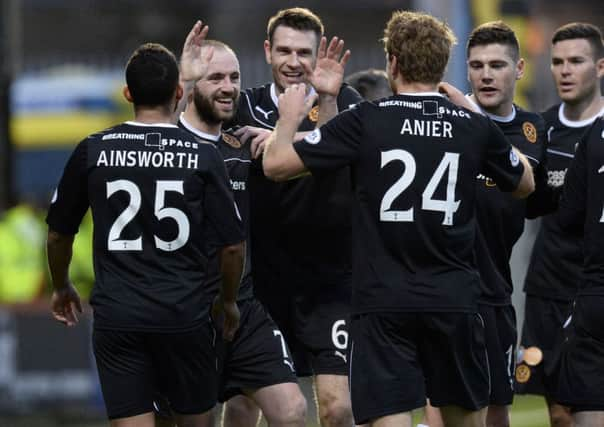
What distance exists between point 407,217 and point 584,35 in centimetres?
292

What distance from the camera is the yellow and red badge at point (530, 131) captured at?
8.62 metres

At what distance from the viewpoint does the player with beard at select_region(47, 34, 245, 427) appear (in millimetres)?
7285

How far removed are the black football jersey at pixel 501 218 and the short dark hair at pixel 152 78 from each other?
6.44ft

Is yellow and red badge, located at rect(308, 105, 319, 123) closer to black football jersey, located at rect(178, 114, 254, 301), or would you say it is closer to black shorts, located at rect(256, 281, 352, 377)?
black football jersey, located at rect(178, 114, 254, 301)

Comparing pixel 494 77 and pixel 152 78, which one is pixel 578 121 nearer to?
pixel 494 77

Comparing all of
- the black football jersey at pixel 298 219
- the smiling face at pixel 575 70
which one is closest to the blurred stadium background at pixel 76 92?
the smiling face at pixel 575 70

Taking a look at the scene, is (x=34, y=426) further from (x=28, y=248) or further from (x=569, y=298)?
(x=569, y=298)

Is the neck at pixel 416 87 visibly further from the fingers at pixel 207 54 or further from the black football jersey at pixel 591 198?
the fingers at pixel 207 54

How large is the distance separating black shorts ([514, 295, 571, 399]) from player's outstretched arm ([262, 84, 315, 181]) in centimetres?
282

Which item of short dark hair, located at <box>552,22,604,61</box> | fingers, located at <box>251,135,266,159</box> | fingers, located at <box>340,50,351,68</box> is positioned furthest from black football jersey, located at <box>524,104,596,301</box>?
fingers, located at <box>340,50,351,68</box>

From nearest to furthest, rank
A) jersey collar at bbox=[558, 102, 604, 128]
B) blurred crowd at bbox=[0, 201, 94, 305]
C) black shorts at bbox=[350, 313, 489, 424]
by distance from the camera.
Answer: black shorts at bbox=[350, 313, 489, 424] < jersey collar at bbox=[558, 102, 604, 128] < blurred crowd at bbox=[0, 201, 94, 305]

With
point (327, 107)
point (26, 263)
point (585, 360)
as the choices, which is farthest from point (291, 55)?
point (26, 263)

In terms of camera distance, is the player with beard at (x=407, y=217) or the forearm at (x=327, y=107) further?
the forearm at (x=327, y=107)

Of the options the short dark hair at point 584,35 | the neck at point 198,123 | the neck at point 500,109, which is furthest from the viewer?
the short dark hair at point 584,35
